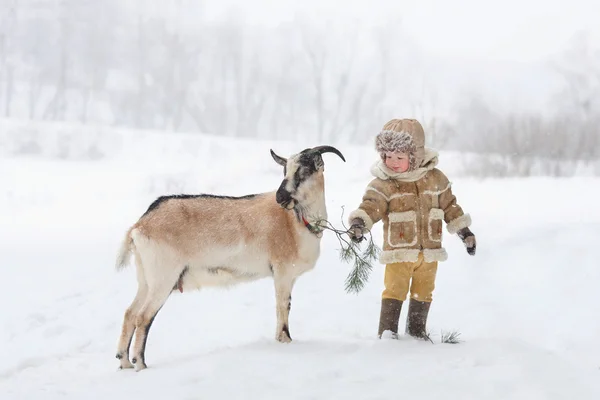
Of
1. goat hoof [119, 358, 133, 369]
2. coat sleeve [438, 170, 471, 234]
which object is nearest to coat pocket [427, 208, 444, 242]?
coat sleeve [438, 170, 471, 234]

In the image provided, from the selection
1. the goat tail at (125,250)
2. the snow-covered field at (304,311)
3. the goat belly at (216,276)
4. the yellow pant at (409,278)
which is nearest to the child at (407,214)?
the yellow pant at (409,278)

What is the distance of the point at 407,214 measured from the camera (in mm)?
4207

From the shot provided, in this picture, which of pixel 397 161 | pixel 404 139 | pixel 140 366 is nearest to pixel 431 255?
pixel 397 161

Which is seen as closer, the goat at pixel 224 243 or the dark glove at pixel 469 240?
the dark glove at pixel 469 240

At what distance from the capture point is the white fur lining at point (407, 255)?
13.7 feet

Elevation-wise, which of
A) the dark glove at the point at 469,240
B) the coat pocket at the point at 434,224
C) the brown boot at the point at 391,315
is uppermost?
the coat pocket at the point at 434,224

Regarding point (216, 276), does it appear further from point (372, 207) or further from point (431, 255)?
point (431, 255)

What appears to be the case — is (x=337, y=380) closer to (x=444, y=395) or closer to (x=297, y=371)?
(x=297, y=371)

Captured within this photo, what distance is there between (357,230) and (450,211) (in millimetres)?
752

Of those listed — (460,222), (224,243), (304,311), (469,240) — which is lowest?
(304,311)

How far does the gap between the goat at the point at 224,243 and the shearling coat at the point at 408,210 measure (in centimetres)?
45

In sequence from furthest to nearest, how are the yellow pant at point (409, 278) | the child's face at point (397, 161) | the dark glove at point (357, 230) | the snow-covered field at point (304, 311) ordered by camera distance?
the yellow pant at point (409, 278) → the child's face at point (397, 161) → the dark glove at point (357, 230) → the snow-covered field at point (304, 311)

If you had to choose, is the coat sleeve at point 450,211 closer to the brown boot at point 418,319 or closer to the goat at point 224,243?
the brown boot at point 418,319
